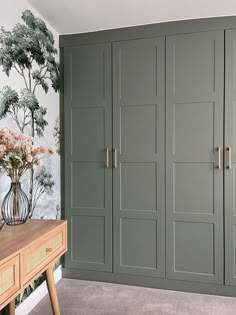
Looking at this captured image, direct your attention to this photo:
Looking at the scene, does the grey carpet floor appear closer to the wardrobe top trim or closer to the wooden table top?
the wooden table top

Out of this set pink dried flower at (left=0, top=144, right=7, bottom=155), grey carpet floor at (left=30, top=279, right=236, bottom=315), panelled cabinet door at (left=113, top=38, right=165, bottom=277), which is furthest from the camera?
panelled cabinet door at (left=113, top=38, right=165, bottom=277)

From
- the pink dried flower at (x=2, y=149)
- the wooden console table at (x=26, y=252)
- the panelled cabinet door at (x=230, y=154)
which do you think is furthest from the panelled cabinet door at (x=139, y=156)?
the pink dried flower at (x=2, y=149)

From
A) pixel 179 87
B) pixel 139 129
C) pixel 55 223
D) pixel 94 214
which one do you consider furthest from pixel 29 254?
pixel 179 87

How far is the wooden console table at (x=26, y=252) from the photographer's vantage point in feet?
3.98

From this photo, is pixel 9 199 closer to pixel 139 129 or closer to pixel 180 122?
pixel 139 129

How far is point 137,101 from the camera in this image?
8.31ft

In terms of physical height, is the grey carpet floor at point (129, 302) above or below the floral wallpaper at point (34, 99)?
below

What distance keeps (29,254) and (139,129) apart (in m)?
1.50

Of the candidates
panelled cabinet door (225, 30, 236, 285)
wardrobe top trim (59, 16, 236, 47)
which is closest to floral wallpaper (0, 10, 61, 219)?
wardrobe top trim (59, 16, 236, 47)

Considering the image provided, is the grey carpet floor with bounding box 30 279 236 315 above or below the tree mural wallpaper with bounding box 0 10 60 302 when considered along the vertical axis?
below

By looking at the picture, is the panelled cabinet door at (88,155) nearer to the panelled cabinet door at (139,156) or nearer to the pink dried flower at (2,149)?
the panelled cabinet door at (139,156)

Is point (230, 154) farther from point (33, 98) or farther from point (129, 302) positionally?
point (33, 98)

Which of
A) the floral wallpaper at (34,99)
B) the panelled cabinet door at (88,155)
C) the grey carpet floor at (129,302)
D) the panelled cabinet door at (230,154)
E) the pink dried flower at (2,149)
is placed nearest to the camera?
the pink dried flower at (2,149)

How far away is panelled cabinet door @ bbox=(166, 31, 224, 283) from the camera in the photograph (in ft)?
7.79
